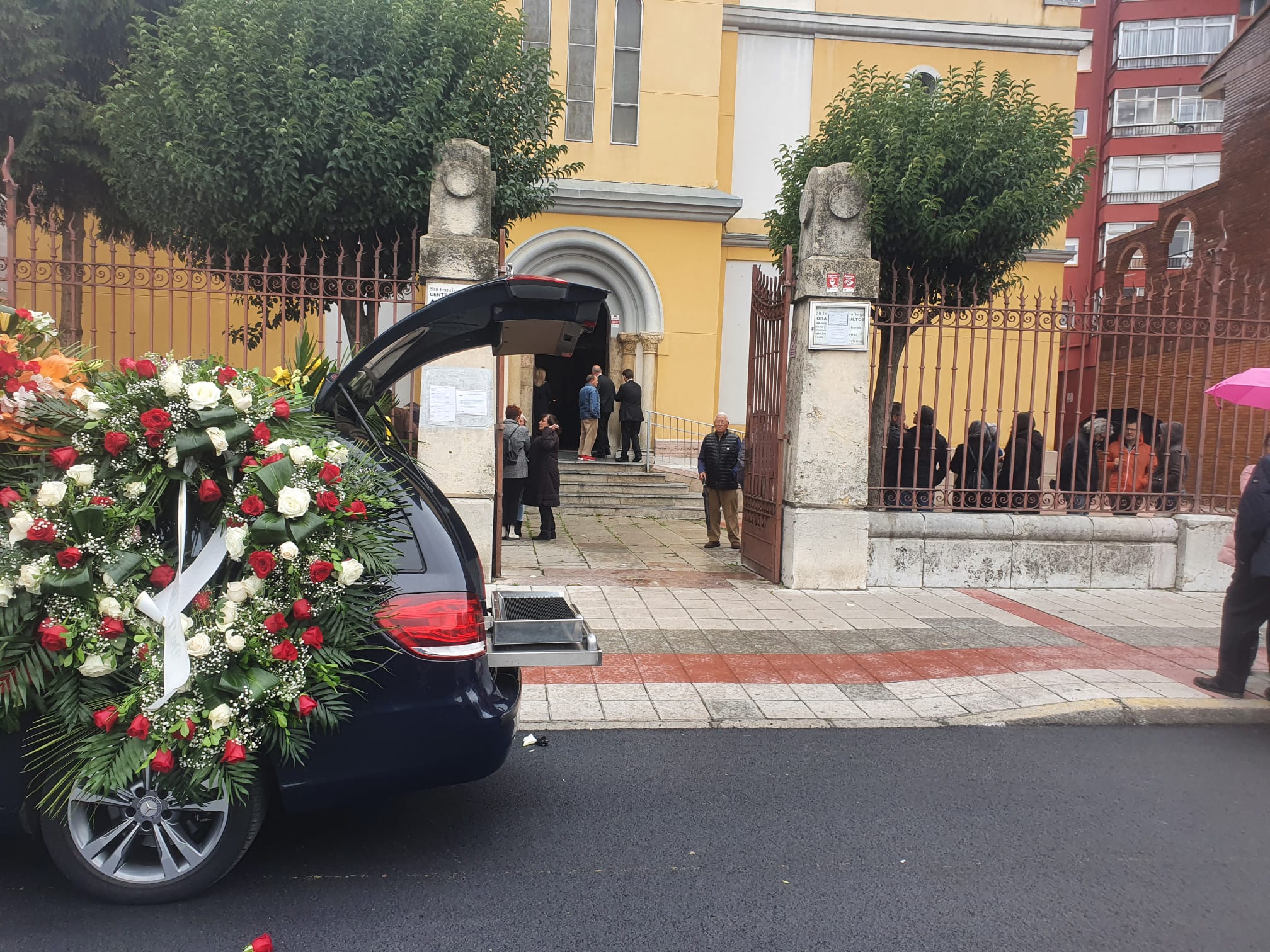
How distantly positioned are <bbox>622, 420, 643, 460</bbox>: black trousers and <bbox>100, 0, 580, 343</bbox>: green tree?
7472 mm

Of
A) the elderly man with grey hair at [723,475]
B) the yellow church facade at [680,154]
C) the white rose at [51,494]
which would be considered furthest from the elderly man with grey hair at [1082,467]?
the yellow church facade at [680,154]

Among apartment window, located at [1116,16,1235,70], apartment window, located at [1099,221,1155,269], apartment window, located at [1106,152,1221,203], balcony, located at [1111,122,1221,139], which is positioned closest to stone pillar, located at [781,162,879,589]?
apartment window, located at [1099,221,1155,269]

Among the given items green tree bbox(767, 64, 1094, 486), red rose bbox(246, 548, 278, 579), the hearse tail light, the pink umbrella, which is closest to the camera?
red rose bbox(246, 548, 278, 579)

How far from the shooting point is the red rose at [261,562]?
9.31 ft

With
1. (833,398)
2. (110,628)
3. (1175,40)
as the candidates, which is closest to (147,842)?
(110,628)

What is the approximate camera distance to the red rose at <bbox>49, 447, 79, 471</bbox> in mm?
2846

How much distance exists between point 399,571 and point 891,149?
8579mm

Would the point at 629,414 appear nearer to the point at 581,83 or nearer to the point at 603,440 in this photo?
the point at 603,440

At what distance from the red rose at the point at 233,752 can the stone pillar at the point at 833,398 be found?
20.9 ft

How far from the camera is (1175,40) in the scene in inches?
1267

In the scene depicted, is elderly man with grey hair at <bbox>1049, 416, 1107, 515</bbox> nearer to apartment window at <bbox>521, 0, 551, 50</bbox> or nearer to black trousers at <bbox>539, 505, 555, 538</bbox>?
black trousers at <bbox>539, 505, 555, 538</bbox>

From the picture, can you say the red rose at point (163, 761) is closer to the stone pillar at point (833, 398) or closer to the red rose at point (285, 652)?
the red rose at point (285, 652)

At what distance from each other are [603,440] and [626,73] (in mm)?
7469

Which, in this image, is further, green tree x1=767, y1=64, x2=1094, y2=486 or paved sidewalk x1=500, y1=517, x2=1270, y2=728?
green tree x1=767, y1=64, x2=1094, y2=486
